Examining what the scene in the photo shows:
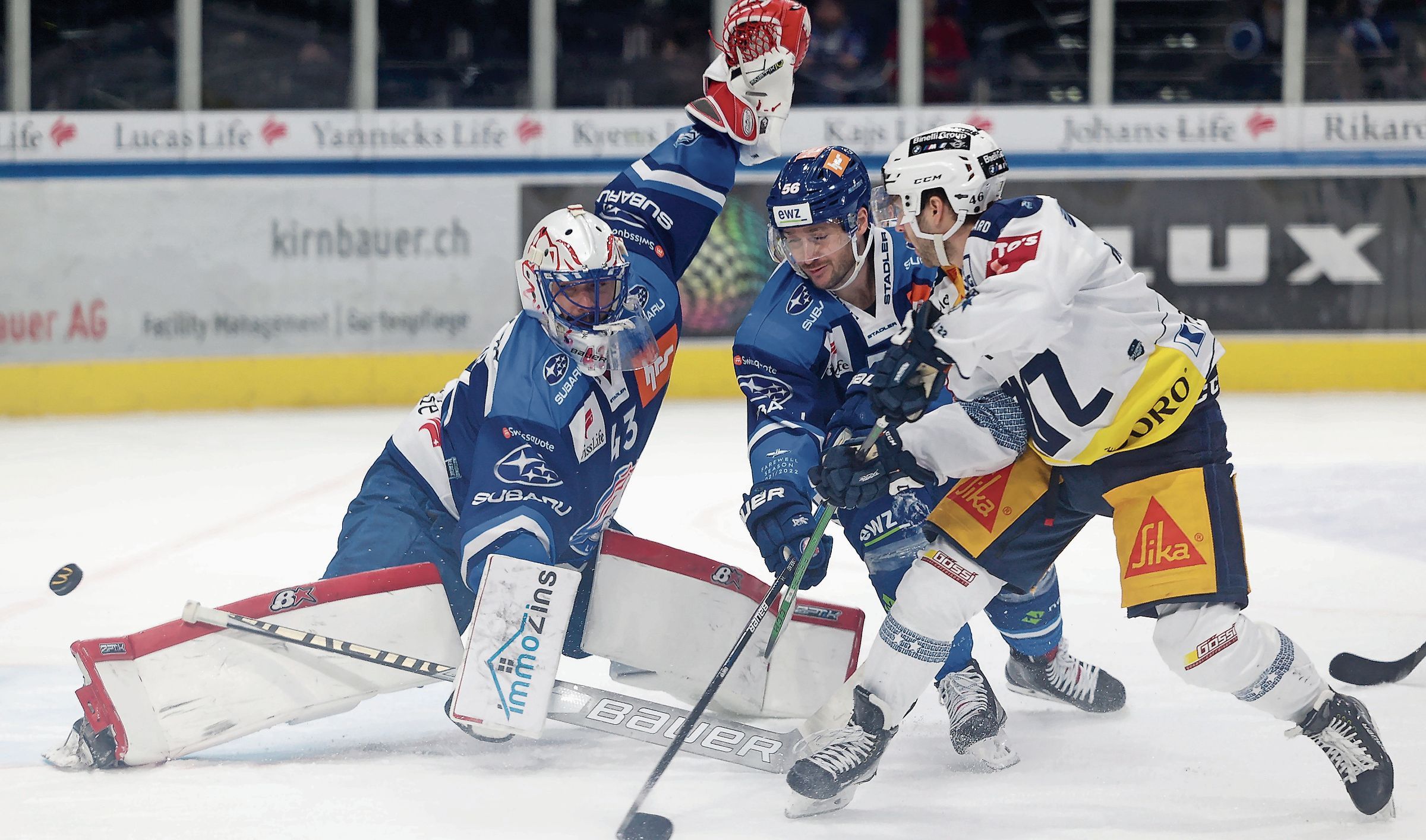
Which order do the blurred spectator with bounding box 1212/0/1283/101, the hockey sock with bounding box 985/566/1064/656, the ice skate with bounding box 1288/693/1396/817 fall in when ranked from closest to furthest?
1. the ice skate with bounding box 1288/693/1396/817
2. the hockey sock with bounding box 985/566/1064/656
3. the blurred spectator with bounding box 1212/0/1283/101

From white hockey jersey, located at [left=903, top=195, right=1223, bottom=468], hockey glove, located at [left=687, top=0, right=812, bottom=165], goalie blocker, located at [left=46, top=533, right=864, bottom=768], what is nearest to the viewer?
white hockey jersey, located at [left=903, top=195, right=1223, bottom=468]

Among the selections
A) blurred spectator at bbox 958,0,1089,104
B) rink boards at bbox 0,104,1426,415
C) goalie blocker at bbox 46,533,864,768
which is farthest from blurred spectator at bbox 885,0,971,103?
goalie blocker at bbox 46,533,864,768

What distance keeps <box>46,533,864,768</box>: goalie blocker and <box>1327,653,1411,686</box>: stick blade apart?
3.33ft

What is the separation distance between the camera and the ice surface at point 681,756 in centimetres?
240

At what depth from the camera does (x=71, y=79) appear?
762 centimetres

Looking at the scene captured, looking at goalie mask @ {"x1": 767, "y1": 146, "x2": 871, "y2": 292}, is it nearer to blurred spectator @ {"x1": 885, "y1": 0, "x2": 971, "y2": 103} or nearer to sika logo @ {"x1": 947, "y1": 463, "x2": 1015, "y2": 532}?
sika logo @ {"x1": 947, "y1": 463, "x2": 1015, "y2": 532}

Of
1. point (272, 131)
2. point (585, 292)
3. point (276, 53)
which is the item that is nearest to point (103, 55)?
point (276, 53)

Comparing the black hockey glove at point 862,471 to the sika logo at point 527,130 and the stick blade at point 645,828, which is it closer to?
the stick blade at point 645,828

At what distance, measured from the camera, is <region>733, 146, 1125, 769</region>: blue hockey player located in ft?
8.78

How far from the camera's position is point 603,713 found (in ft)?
8.69

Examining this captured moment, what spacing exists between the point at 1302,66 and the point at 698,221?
593cm

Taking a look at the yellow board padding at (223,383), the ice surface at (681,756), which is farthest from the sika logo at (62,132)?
the ice surface at (681,756)

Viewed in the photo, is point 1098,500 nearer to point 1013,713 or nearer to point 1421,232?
point 1013,713

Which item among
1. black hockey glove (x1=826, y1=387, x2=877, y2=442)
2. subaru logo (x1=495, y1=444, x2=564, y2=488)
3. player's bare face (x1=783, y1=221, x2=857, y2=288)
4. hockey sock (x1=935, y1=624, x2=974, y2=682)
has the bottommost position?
hockey sock (x1=935, y1=624, x2=974, y2=682)
